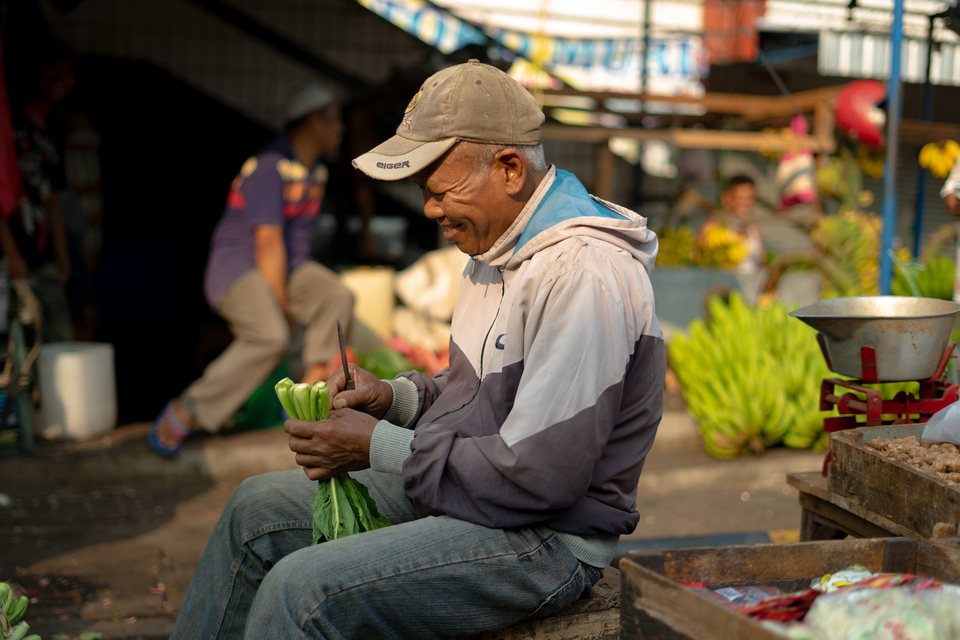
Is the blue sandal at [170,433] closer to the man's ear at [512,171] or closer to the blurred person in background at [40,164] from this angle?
the blurred person in background at [40,164]

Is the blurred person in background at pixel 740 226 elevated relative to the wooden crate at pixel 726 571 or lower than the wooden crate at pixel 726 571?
elevated

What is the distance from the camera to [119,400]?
225 inches

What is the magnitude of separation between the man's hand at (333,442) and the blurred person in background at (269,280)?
2.66 meters

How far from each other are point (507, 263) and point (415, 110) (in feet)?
1.40

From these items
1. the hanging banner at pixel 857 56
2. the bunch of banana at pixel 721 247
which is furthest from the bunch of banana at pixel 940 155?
the hanging banner at pixel 857 56

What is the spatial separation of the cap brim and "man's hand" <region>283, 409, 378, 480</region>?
1.89ft

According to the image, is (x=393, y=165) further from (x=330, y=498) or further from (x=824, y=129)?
(x=824, y=129)

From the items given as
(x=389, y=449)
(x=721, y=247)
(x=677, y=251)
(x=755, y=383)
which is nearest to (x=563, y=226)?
(x=389, y=449)

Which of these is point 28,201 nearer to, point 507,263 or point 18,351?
point 18,351

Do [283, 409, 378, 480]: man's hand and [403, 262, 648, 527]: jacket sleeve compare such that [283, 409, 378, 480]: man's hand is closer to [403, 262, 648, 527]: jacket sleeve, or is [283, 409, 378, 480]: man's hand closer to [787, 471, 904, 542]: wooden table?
[403, 262, 648, 527]: jacket sleeve

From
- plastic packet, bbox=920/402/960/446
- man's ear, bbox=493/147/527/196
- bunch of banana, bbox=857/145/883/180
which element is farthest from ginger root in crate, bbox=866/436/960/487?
bunch of banana, bbox=857/145/883/180

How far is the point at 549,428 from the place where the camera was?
1661 mm

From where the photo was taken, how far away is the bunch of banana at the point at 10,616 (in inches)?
76.7

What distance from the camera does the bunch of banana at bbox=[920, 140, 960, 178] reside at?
6168 mm
